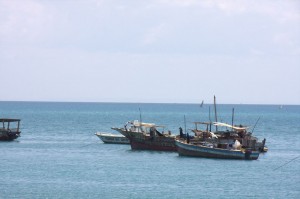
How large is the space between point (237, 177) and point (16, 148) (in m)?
34.7

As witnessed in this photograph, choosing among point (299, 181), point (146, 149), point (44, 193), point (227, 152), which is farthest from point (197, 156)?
point (44, 193)

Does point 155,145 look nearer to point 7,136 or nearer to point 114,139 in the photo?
point 114,139

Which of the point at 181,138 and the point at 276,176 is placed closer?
the point at 276,176

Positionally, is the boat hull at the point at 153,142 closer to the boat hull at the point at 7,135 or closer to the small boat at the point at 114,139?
the small boat at the point at 114,139

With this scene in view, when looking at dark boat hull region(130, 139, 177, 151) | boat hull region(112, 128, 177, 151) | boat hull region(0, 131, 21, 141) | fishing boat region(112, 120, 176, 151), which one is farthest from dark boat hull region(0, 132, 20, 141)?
dark boat hull region(130, 139, 177, 151)

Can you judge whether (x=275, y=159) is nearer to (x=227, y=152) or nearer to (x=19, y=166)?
(x=227, y=152)

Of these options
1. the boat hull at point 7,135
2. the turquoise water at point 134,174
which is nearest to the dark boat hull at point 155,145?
the turquoise water at point 134,174

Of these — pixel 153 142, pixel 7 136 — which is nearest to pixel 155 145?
pixel 153 142

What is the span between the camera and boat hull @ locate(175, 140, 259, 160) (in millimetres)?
79625

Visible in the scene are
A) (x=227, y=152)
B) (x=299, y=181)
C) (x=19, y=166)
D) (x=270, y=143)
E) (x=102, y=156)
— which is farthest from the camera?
(x=270, y=143)

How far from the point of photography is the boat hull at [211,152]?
79.6 m

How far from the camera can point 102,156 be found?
85.4 metres

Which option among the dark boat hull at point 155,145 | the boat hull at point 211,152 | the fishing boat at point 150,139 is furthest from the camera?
the fishing boat at point 150,139

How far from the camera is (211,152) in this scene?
80.8 metres
